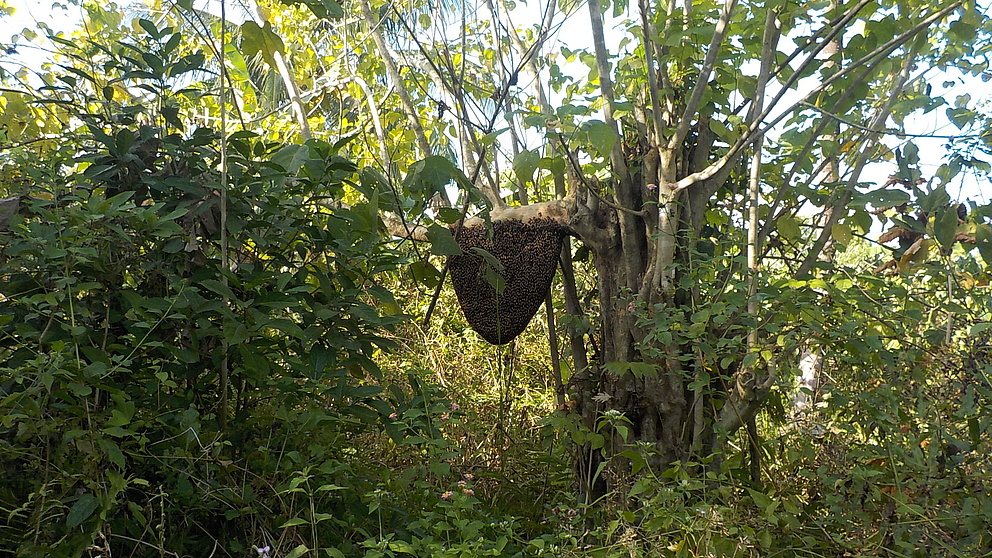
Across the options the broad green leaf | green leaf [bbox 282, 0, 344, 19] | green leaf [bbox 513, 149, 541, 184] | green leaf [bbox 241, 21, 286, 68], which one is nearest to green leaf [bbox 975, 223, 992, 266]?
the broad green leaf

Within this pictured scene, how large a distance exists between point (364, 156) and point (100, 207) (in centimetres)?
229

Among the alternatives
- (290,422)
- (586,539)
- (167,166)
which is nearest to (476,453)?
(586,539)

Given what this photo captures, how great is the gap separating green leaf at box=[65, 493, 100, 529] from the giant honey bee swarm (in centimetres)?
144

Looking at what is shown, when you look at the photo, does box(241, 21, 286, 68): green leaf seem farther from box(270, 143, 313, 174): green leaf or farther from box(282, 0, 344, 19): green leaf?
box(270, 143, 313, 174): green leaf

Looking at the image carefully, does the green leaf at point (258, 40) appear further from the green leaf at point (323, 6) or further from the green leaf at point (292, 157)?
the green leaf at point (292, 157)

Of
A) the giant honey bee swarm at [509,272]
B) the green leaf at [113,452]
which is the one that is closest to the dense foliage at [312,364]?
the green leaf at [113,452]

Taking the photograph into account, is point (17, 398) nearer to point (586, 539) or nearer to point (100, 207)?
point (100, 207)

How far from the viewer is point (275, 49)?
187 cm

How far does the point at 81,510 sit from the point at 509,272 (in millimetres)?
1576

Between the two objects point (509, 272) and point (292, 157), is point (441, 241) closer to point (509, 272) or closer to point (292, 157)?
point (292, 157)

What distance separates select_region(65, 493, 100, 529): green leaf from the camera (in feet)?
4.76

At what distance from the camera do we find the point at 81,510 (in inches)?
57.9

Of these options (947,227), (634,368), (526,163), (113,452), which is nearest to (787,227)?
(947,227)

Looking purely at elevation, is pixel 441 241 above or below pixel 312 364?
above
